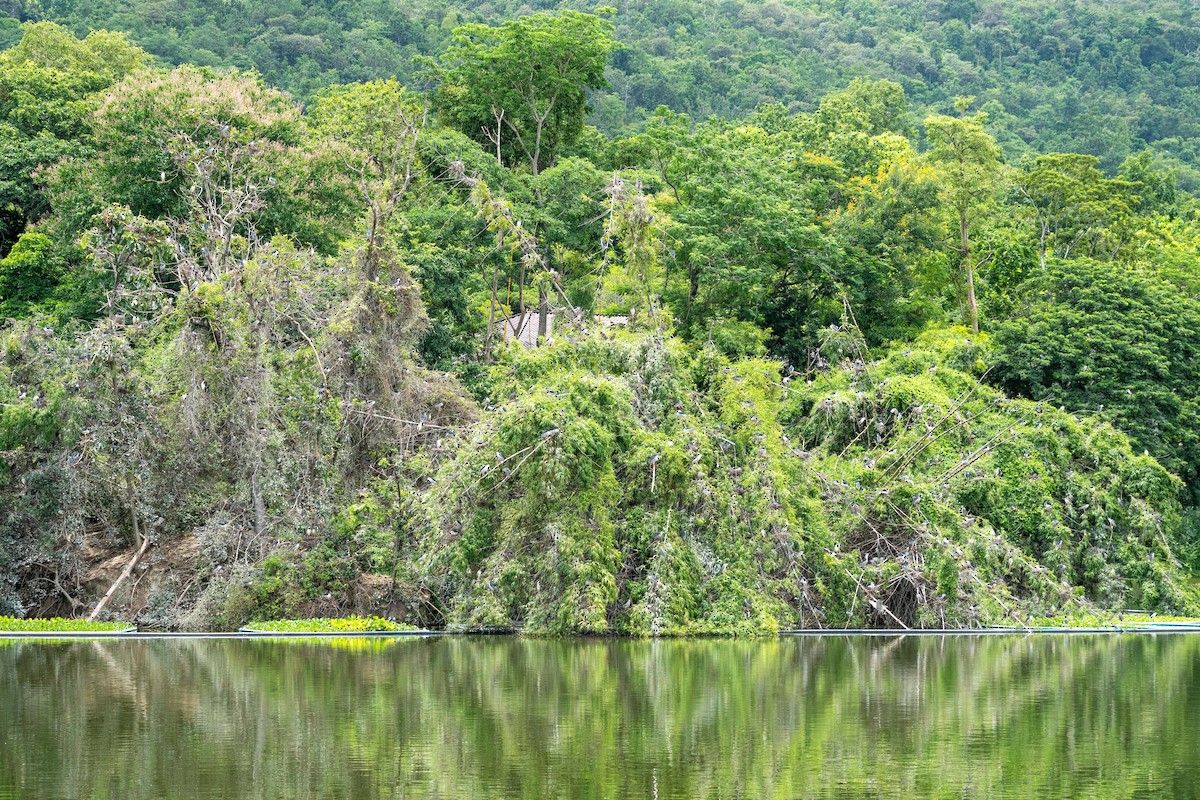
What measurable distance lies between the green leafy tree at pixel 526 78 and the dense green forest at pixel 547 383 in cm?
10

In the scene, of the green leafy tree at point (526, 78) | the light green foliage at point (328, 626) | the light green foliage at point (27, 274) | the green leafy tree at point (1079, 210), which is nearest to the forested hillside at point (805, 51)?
the green leafy tree at point (1079, 210)

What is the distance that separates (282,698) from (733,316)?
18208 mm

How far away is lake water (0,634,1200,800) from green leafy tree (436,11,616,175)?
65.5 feet

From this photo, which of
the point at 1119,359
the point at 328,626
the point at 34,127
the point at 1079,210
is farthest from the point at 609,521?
the point at 1079,210

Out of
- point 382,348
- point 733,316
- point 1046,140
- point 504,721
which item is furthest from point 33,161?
point 1046,140

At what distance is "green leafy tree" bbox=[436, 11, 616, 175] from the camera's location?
35.3 metres

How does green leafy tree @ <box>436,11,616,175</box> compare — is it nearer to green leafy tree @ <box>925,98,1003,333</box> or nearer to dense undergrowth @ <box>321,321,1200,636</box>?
green leafy tree @ <box>925,98,1003,333</box>

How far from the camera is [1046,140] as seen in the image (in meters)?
71.3

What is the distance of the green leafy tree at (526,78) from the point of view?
3531 centimetres

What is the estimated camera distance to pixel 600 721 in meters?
12.9

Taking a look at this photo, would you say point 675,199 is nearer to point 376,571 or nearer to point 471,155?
point 471,155

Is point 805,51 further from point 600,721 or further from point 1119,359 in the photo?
point 600,721

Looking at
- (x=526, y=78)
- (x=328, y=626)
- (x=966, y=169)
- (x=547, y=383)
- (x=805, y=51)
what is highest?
(x=526, y=78)

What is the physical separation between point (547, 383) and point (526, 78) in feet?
56.7
